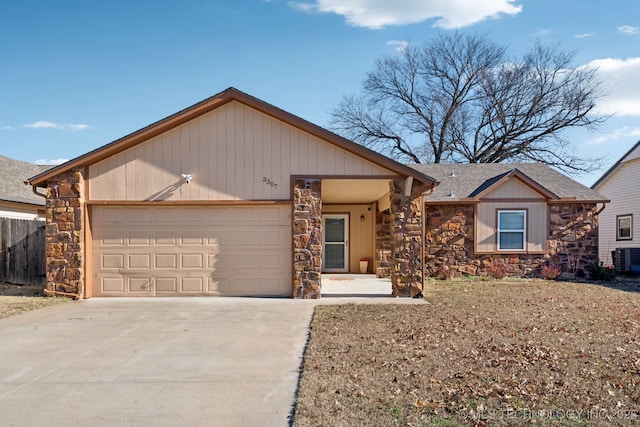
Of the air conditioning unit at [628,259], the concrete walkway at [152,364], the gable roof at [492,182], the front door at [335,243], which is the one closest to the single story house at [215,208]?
the concrete walkway at [152,364]

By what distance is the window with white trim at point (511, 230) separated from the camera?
17.1 metres

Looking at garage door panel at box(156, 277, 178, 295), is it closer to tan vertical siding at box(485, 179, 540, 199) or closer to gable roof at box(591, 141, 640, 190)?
tan vertical siding at box(485, 179, 540, 199)

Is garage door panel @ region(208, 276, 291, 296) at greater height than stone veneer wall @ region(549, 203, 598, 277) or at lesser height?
lesser

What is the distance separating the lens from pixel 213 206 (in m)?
12.1

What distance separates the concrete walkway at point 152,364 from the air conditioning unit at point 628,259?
14224mm

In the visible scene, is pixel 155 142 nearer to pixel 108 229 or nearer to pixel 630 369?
pixel 108 229

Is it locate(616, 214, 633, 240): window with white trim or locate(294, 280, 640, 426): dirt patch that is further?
locate(616, 214, 633, 240): window with white trim

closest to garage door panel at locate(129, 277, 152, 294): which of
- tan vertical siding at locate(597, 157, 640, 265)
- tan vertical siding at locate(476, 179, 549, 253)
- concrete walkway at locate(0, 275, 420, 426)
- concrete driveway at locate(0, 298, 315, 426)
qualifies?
concrete walkway at locate(0, 275, 420, 426)

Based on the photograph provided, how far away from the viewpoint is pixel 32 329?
8.39 meters

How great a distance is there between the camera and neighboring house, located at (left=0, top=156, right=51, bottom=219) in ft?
54.6

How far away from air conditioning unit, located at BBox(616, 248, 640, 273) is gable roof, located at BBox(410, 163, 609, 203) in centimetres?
306

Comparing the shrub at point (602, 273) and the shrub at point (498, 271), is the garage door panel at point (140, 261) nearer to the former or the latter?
the shrub at point (498, 271)

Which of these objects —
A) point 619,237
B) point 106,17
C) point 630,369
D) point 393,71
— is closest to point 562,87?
point 393,71

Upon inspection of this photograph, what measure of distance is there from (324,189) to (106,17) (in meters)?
7.06
